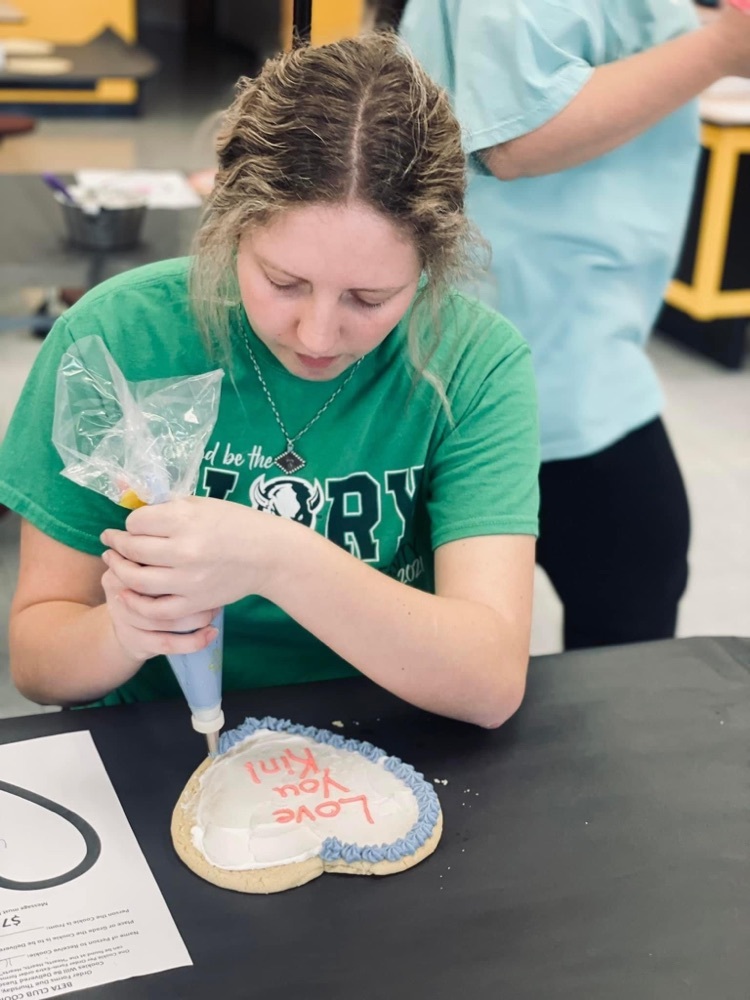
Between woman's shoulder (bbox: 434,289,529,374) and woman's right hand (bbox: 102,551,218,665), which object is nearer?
woman's right hand (bbox: 102,551,218,665)

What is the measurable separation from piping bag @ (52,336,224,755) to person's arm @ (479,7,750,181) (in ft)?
1.98

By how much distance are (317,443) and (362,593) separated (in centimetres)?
22

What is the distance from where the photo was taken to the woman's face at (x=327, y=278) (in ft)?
3.28

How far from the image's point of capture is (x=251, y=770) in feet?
3.30

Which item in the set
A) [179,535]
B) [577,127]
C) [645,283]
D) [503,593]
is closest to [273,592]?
[179,535]

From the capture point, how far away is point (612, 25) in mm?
1509

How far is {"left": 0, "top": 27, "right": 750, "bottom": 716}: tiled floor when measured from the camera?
273cm

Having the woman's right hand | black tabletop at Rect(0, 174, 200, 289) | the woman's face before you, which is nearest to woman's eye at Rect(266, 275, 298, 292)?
the woman's face

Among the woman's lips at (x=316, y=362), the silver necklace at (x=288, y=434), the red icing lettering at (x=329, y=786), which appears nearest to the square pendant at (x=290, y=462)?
the silver necklace at (x=288, y=434)

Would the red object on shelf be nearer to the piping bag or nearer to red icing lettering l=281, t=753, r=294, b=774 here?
the piping bag

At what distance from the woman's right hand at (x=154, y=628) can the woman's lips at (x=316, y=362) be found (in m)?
0.27

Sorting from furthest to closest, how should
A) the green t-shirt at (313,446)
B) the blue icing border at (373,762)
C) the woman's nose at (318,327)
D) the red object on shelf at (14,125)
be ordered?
the red object on shelf at (14,125)
the green t-shirt at (313,446)
the woman's nose at (318,327)
the blue icing border at (373,762)

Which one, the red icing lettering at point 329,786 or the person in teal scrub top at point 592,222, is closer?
the red icing lettering at point 329,786

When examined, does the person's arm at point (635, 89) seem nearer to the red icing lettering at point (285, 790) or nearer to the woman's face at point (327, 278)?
the woman's face at point (327, 278)
